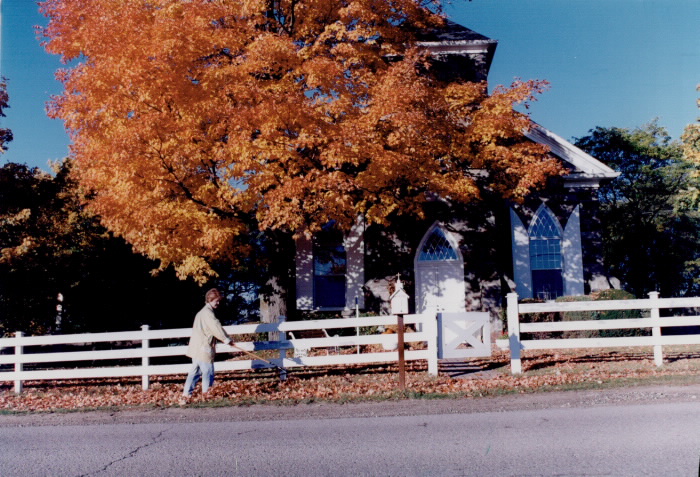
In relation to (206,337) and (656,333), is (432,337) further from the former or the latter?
(656,333)

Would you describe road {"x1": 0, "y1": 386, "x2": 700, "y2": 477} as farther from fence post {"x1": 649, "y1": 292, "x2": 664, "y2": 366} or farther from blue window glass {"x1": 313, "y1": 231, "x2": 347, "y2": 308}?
blue window glass {"x1": 313, "y1": 231, "x2": 347, "y2": 308}

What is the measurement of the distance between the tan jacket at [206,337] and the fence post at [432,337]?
3722 millimetres

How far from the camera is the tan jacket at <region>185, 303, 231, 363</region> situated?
8.70 m

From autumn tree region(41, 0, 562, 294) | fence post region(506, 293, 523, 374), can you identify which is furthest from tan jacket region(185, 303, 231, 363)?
fence post region(506, 293, 523, 374)

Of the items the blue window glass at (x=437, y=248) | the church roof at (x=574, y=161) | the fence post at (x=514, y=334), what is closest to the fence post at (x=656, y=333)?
the fence post at (x=514, y=334)

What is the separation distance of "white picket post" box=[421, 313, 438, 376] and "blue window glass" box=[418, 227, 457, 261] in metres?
8.11

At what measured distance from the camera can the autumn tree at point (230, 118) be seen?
10.9m

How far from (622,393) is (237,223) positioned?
8.79m

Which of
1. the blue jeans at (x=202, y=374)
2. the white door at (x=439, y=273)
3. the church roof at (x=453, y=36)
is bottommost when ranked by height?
the blue jeans at (x=202, y=374)

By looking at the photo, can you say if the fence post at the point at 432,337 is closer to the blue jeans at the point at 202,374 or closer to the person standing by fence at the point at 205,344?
the person standing by fence at the point at 205,344

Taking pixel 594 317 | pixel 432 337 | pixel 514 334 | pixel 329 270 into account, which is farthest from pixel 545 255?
pixel 432 337

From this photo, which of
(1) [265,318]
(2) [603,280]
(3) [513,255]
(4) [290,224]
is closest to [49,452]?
(4) [290,224]

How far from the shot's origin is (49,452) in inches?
241

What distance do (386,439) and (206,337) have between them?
3921 mm
